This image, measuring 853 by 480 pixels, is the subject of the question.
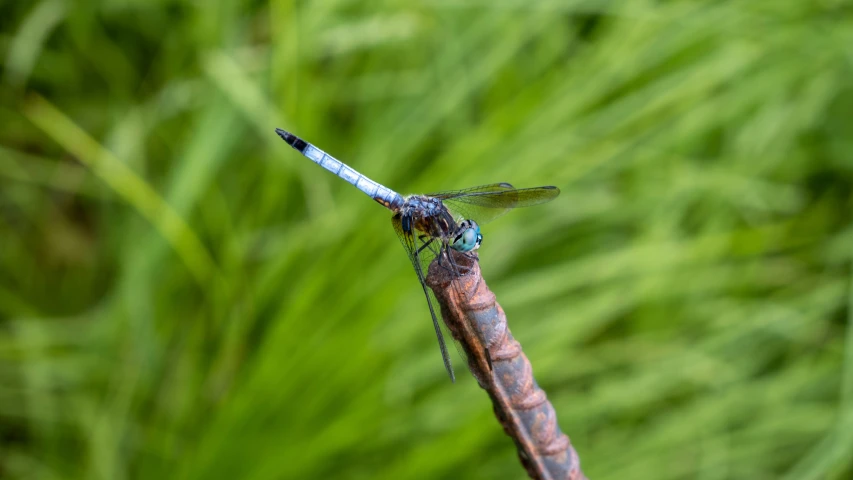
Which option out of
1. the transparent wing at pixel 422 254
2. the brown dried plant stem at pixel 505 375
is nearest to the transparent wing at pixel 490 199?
the transparent wing at pixel 422 254

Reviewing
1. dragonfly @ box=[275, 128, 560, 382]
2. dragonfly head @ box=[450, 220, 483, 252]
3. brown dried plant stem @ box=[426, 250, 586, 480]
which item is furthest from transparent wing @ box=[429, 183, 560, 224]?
brown dried plant stem @ box=[426, 250, 586, 480]

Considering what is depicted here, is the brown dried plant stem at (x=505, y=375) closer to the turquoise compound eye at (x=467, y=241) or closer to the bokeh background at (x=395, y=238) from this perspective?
the turquoise compound eye at (x=467, y=241)

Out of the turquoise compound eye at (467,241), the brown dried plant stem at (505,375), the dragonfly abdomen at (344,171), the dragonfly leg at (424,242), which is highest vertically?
the dragonfly abdomen at (344,171)

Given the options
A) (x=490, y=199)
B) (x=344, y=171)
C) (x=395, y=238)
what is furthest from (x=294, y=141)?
(x=395, y=238)

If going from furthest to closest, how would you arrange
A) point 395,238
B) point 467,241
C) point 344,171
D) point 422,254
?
point 395,238 → point 344,171 → point 422,254 → point 467,241

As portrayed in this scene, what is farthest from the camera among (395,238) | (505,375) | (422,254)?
(395,238)

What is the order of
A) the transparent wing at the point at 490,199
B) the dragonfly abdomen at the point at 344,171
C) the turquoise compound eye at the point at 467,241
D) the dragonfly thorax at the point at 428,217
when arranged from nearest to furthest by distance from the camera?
the turquoise compound eye at the point at 467,241 → the dragonfly thorax at the point at 428,217 → the transparent wing at the point at 490,199 → the dragonfly abdomen at the point at 344,171

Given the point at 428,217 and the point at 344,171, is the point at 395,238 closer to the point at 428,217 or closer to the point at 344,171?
the point at 344,171
